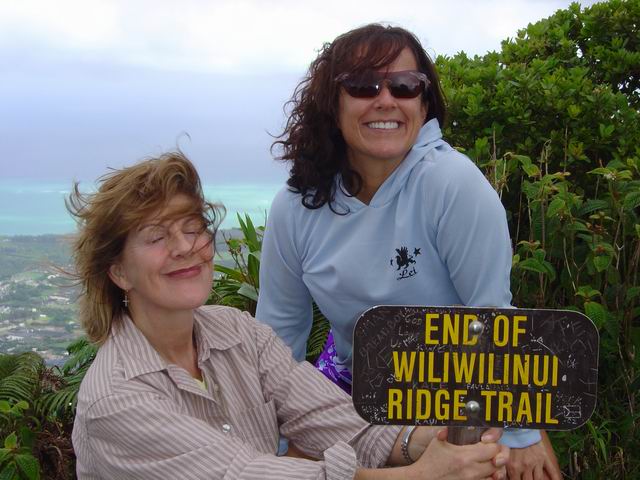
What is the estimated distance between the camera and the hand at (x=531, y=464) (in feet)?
8.34

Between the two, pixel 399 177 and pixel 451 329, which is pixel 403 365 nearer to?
pixel 451 329

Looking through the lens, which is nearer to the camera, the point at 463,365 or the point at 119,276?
the point at 463,365

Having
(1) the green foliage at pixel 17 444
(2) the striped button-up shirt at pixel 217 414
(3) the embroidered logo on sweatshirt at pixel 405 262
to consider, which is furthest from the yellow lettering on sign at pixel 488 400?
(1) the green foliage at pixel 17 444

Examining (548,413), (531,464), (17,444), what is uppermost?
(548,413)

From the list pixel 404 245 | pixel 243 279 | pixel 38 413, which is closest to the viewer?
pixel 404 245

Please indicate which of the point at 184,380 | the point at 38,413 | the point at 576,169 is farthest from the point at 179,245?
the point at 576,169

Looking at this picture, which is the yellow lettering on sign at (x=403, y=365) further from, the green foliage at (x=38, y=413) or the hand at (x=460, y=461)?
the green foliage at (x=38, y=413)

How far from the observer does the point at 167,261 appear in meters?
2.38

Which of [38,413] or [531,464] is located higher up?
[531,464]

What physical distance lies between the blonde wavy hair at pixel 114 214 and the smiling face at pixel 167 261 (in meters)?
0.02

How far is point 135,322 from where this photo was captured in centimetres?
249

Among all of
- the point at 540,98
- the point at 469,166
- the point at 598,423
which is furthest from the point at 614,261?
the point at 469,166

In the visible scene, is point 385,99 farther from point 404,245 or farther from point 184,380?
point 184,380

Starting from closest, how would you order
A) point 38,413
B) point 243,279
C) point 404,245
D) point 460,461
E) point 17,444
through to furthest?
1. point 460,461
2. point 404,245
3. point 17,444
4. point 38,413
5. point 243,279
